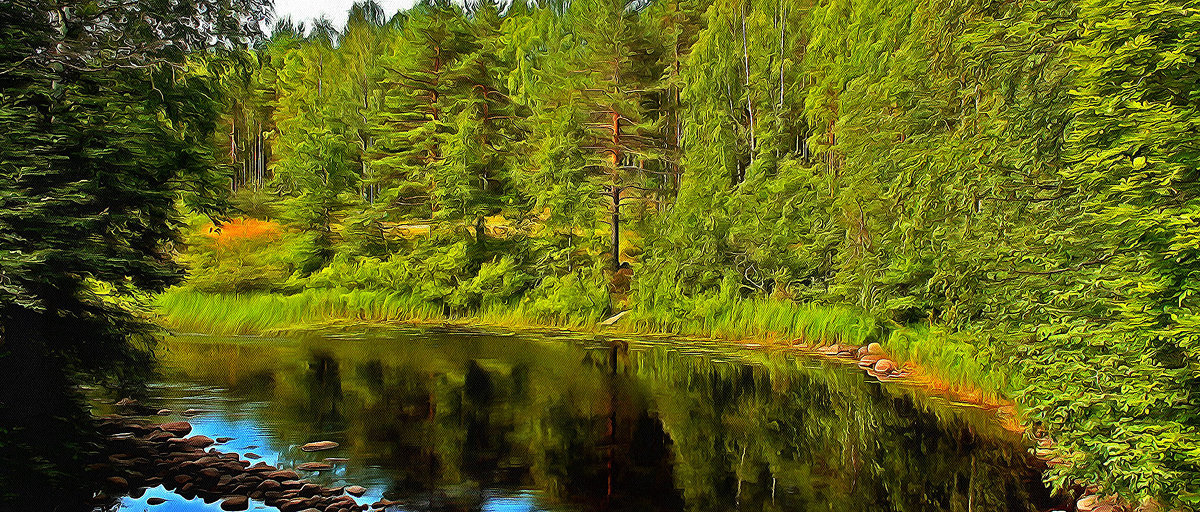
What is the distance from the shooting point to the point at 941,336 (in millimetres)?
17781

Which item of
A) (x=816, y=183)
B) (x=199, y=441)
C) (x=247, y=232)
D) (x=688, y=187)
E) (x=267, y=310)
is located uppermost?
(x=688, y=187)

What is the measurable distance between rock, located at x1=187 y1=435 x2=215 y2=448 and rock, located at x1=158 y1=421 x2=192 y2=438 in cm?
61

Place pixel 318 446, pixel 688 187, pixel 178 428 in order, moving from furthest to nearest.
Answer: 1. pixel 688 187
2. pixel 178 428
3. pixel 318 446

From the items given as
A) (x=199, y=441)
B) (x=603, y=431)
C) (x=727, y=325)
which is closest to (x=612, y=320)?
(x=727, y=325)

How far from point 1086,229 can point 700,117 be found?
19.8 metres

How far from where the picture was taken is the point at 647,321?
89.2 ft

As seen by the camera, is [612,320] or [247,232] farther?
[247,232]

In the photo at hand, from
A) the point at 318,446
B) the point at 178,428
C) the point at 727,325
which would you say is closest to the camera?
the point at 318,446

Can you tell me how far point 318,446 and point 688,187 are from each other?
1750 centimetres

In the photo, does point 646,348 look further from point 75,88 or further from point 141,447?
point 75,88

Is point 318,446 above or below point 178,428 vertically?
below

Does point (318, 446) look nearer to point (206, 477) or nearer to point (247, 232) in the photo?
point (206, 477)

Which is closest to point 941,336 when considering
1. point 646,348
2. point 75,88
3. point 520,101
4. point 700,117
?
point 646,348

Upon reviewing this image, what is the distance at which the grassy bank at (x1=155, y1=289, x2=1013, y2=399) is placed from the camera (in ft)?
55.3
